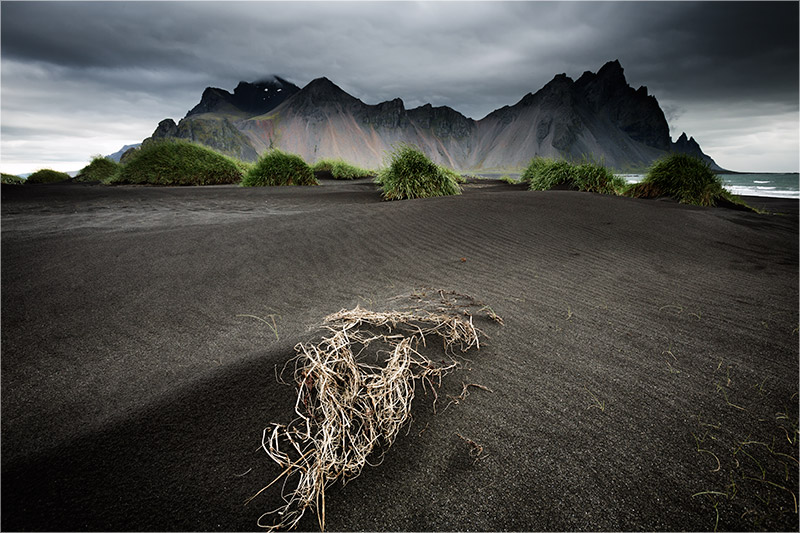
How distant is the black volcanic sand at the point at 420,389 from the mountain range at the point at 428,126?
390ft

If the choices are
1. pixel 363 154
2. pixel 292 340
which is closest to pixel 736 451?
pixel 292 340

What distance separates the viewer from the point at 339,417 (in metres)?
1.12

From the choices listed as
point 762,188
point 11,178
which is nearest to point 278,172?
point 11,178

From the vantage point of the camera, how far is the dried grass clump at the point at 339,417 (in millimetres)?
981

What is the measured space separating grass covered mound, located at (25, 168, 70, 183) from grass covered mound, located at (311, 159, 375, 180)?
39.9 ft

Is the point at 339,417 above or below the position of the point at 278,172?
below

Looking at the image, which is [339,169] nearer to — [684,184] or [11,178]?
[684,184]

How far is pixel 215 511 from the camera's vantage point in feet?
3.10

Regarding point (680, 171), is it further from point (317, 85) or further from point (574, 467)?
point (317, 85)

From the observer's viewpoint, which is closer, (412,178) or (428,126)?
(412,178)

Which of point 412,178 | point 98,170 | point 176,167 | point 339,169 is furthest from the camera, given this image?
point 98,170

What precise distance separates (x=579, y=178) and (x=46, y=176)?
22913mm

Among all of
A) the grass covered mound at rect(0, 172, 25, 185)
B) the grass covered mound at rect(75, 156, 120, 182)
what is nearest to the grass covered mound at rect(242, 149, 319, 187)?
the grass covered mound at rect(75, 156, 120, 182)

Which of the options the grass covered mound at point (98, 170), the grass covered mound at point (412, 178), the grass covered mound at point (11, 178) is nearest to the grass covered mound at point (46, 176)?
the grass covered mound at point (11, 178)
